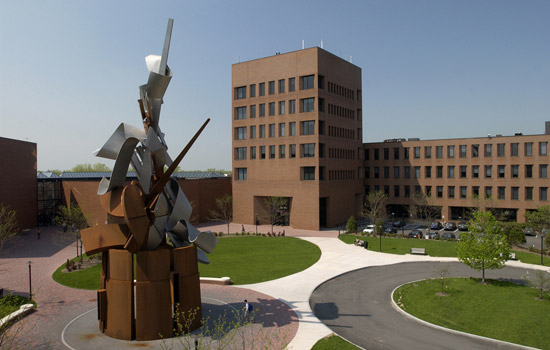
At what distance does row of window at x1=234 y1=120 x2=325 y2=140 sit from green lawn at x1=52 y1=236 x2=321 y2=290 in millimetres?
16469

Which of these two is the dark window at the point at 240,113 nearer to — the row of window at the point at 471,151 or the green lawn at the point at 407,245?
the row of window at the point at 471,151

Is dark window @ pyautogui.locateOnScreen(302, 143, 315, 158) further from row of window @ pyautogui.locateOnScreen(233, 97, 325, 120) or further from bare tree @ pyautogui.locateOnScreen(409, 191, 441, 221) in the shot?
bare tree @ pyautogui.locateOnScreen(409, 191, 441, 221)

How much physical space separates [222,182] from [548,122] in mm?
51353

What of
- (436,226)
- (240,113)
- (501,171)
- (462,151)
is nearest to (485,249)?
(436,226)

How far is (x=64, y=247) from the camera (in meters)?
42.3

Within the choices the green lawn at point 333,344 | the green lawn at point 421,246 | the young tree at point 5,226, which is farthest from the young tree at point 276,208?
the green lawn at point 333,344

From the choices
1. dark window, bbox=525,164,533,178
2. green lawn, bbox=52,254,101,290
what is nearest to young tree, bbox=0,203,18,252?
green lawn, bbox=52,254,101,290

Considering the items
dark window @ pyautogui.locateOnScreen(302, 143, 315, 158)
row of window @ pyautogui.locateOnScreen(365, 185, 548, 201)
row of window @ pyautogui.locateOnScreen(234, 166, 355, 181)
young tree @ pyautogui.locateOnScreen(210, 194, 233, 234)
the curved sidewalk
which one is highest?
dark window @ pyautogui.locateOnScreen(302, 143, 315, 158)

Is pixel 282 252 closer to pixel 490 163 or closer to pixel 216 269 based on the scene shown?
pixel 216 269

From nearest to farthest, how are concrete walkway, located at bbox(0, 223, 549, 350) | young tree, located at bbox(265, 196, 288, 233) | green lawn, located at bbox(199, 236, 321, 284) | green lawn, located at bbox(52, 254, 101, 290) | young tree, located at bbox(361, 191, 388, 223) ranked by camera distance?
concrete walkway, located at bbox(0, 223, 549, 350), green lawn, located at bbox(52, 254, 101, 290), green lawn, located at bbox(199, 236, 321, 284), young tree, located at bbox(265, 196, 288, 233), young tree, located at bbox(361, 191, 388, 223)

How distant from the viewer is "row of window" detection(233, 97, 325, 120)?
56.3 meters

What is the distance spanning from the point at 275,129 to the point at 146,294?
4364 cm

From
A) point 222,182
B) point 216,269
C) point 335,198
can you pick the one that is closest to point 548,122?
point 335,198

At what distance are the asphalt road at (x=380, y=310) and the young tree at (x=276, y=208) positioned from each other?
2444cm
